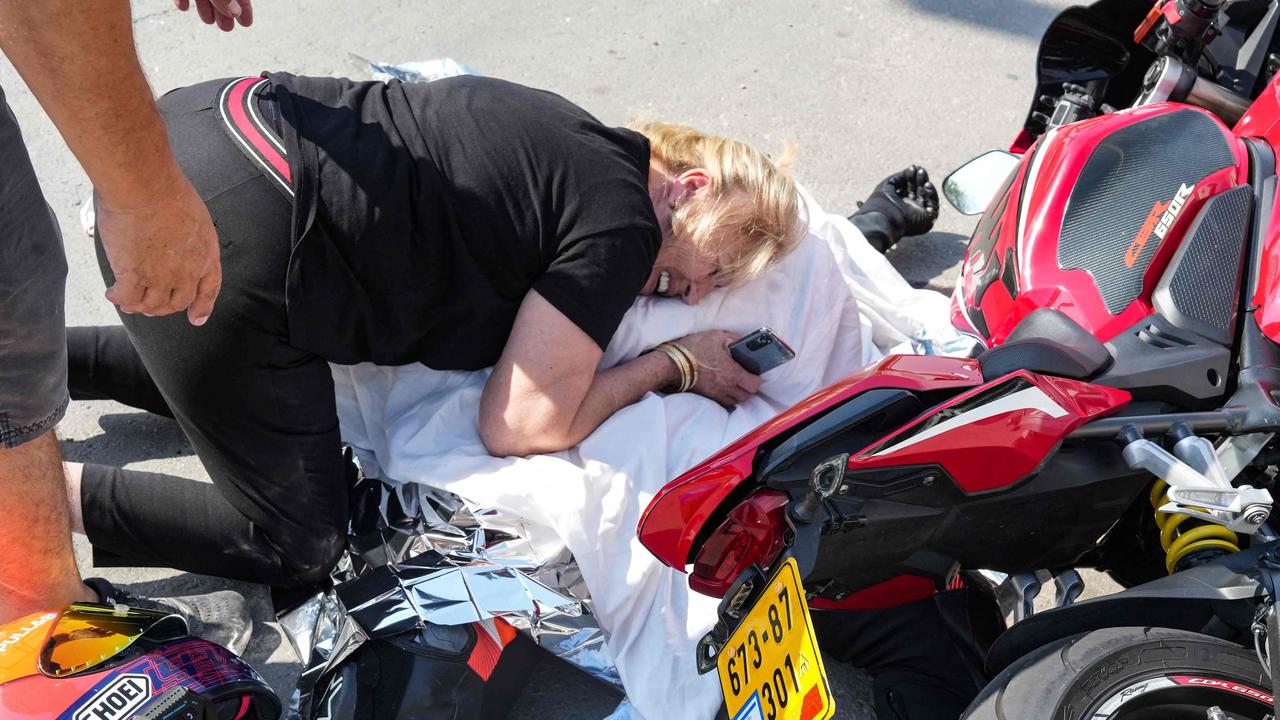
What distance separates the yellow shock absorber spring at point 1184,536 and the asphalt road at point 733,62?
5.72ft

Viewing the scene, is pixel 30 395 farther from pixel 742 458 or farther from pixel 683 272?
pixel 683 272

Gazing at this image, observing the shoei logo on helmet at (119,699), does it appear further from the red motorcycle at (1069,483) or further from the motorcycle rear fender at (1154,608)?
the motorcycle rear fender at (1154,608)

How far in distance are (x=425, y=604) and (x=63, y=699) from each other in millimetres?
639

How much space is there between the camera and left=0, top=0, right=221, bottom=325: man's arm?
141 cm

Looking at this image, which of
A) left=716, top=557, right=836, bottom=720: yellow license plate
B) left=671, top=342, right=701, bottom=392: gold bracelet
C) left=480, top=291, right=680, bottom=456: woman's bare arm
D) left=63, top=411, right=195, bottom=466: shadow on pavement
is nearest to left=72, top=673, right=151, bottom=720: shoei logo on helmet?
left=480, top=291, right=680, bottom=456: woman's bare arm

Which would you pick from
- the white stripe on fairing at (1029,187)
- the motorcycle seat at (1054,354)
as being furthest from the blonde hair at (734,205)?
the motorcycle seat at (1054,354)

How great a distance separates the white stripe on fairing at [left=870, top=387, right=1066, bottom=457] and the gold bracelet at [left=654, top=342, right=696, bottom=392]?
3.19 feet

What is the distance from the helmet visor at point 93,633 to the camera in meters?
1.69

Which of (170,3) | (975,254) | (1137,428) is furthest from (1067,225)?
(170,3)

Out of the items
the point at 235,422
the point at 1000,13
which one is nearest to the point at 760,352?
the point at 235,422

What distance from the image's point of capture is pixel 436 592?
6.95 feet

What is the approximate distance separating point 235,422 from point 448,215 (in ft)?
1.81

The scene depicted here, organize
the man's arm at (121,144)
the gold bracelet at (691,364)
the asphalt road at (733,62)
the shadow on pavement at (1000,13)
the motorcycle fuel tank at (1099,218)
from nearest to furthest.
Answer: the man's arm at (121,144)
the motorcycle fuel tank at (1099,218)
the gold bracelet at (691,364)
the asphalt road at (733,62)
the shadow on pavement at (1000,13)

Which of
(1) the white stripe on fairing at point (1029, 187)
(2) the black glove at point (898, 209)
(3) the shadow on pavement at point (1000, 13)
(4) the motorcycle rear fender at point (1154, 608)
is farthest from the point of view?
(3) the shadow on pavement at point (1000, 13)
